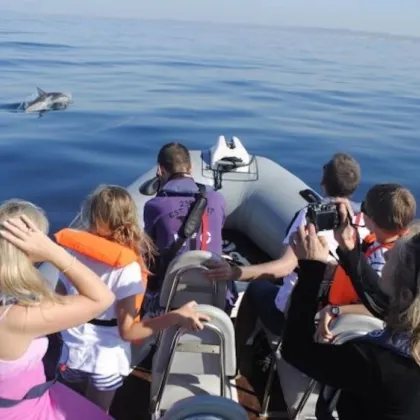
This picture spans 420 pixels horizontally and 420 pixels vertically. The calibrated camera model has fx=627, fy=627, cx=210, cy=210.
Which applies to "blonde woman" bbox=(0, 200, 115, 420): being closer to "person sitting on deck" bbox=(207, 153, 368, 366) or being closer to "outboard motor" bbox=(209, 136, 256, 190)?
"person sitting on deck" bbox=(207, 153, 368, 366)

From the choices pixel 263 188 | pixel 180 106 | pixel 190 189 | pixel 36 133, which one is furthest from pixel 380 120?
pixel 190 189

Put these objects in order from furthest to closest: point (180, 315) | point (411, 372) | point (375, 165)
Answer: point (375, 165), point (180, 315), point (411, 372)

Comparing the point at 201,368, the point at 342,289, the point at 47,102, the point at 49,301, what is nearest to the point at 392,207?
the point at 342,289

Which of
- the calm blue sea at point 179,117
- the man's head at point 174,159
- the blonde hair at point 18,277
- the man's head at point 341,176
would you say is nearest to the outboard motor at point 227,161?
the man's head at point 174,159

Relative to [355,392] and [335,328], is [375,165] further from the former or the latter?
[355,392]

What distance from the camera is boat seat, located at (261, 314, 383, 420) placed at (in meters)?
2.39

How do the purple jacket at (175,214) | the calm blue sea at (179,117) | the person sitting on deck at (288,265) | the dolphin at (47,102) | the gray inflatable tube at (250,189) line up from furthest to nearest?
1. the dolphin at (47,102)
2. the calm blue sea at (179,117)
3. the gray inflatable tube at (250,189)
4. the purple jacket at (175,214)
5. the person sitting on deck at (288,265)

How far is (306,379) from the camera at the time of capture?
2881 millimetres

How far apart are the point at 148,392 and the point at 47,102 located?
996cm

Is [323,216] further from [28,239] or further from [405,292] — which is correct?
[28,239]

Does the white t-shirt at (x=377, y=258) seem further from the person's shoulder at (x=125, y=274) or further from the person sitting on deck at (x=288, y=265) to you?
the person's shoulder at (x=125, y=274)

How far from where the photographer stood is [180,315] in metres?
2.34

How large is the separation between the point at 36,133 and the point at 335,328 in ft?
30.2

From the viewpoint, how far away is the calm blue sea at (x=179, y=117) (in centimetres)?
894
